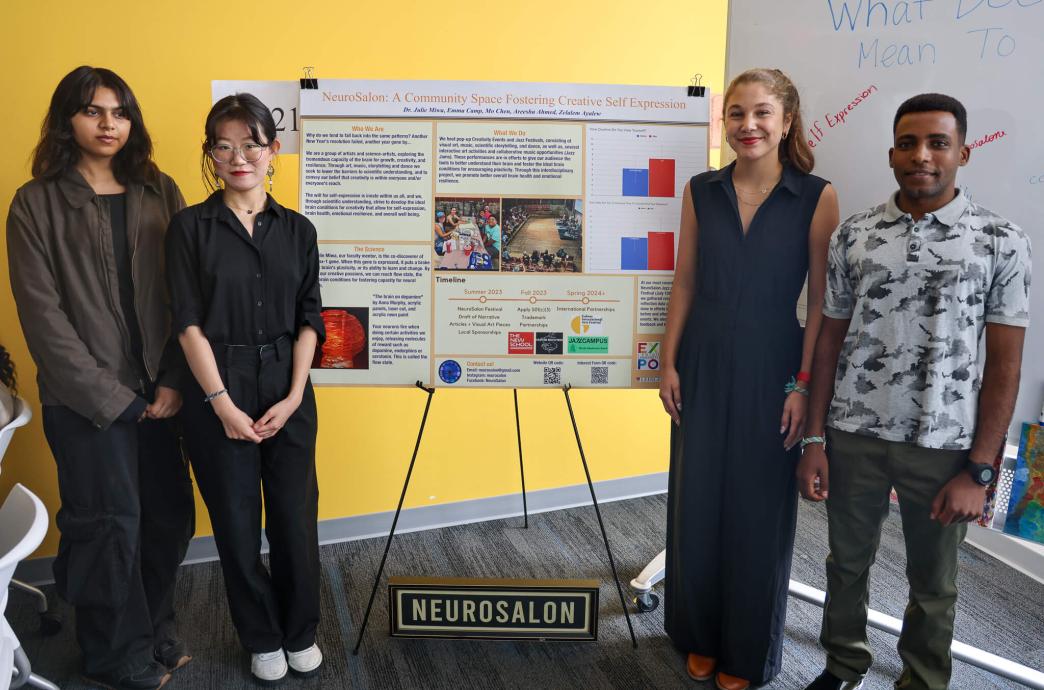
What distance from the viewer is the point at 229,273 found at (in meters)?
1.88

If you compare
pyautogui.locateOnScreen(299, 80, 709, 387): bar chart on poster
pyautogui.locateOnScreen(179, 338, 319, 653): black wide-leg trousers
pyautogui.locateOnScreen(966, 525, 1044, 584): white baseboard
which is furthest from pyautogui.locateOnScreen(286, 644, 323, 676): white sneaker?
pyautogui.locateOnScreen(966, 525, 1044, 584): white baseboard

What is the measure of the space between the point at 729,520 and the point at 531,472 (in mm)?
1432

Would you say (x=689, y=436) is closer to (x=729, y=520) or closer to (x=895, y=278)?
(x=729, y=520)

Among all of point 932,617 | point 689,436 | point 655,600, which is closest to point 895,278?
point 689,436

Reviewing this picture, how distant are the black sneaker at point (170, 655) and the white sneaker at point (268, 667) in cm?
24

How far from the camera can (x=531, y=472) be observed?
3.40 m

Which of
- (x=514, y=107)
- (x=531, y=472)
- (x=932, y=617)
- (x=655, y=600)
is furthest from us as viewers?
(x=531, y=472)

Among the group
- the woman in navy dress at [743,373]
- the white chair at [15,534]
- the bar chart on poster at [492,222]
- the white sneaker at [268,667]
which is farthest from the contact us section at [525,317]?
the white chair at [15,534]

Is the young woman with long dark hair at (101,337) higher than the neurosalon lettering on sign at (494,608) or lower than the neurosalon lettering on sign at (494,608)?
higher

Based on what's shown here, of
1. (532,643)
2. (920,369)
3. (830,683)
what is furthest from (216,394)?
(830,683)

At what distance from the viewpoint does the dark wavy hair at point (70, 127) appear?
186cm

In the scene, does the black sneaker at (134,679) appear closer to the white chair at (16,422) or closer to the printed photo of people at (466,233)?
the white chair at (16,422)

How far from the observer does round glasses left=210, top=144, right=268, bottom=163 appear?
1.87 meters

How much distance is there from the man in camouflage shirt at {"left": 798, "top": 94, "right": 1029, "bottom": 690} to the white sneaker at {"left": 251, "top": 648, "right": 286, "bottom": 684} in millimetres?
1497
